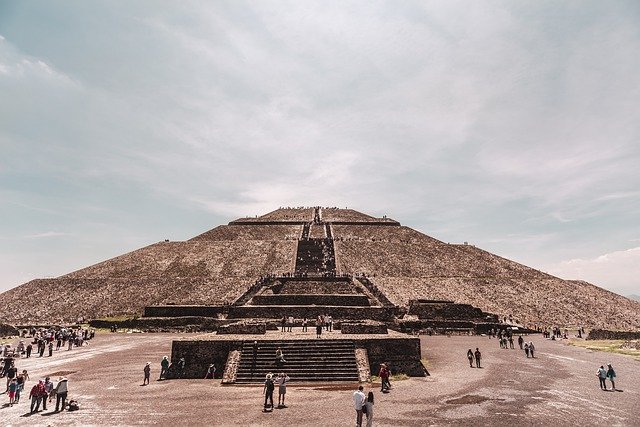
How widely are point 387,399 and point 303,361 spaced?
443 centimetres

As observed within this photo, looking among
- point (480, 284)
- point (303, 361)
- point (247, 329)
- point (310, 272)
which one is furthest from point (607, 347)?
point (310, 272)

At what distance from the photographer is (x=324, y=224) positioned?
71938mm

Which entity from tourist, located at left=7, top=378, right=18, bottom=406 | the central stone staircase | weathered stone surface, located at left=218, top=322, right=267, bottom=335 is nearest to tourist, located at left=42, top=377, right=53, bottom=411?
tourist, located at left=7, top=378, right=18, bottom=406

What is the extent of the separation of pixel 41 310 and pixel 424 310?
113 feet

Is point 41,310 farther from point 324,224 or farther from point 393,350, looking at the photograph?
point 324,224

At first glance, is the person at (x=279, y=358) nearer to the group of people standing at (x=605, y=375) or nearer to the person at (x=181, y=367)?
the person at (x=181, y=367)

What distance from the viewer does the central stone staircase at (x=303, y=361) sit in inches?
579

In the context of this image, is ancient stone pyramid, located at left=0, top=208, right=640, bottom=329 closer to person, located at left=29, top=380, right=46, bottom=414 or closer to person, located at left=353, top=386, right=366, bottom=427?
person, located at left=29, top=380, right=46, bottom=414

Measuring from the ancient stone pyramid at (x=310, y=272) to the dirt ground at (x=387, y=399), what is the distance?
62.6ft

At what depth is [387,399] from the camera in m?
12.1

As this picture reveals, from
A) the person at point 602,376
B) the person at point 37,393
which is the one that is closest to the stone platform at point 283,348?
the person at point 37,393

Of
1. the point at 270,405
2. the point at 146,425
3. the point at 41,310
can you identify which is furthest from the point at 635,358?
the point at 41,310

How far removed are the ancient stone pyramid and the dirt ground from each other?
19.1 metres

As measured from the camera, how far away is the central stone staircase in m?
14.7
